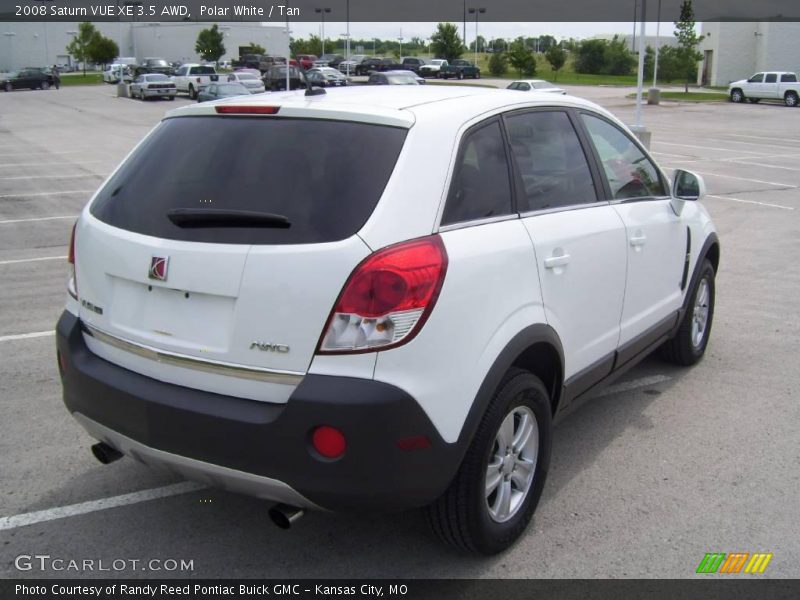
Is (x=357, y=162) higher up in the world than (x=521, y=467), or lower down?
higher up

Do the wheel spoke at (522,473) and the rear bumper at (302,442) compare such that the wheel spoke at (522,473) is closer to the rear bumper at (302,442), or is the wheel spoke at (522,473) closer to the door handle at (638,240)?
the rear bumper at (302,442)

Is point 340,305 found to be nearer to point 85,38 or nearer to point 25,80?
point 25,80

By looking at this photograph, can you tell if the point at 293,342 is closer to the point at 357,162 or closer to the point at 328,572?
the point at 357,162

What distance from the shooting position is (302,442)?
9.21 feet

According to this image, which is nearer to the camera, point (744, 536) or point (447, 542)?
point (447, 542)

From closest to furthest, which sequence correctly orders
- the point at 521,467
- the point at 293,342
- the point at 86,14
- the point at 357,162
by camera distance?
1. the point at 293,342
2. the point at 357,162
3. the point at 521,467
4. the point at 86,14

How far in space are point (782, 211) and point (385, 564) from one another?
11.5 m

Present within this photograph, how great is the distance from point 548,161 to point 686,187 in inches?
58.8

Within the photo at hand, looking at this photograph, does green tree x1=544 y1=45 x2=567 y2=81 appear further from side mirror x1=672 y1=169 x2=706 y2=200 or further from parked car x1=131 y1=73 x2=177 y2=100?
side mirror x1=672 y1=169 x2=706 y2=200

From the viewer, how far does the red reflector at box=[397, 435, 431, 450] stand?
2.80 meters

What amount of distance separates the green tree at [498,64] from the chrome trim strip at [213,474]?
7165 centimetres

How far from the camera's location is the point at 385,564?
3357 millimetres

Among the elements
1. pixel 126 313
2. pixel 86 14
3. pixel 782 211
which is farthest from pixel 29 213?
pixel 86 14

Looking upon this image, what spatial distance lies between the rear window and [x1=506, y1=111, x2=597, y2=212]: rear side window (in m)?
0.80
